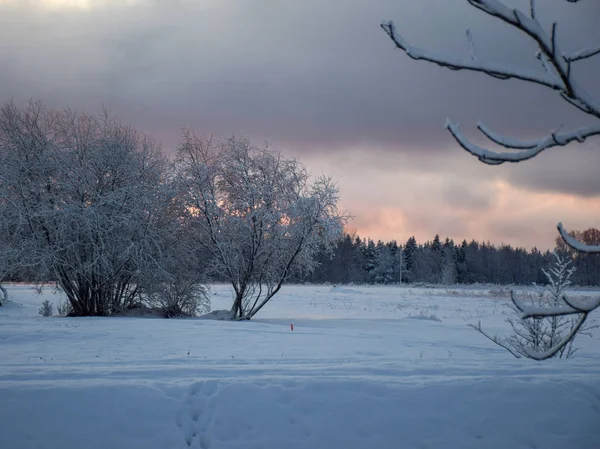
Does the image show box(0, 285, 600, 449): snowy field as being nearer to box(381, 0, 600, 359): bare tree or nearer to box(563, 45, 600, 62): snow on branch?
box(381, 0, 600, 359): bare tree

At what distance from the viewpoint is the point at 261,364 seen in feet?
30.2

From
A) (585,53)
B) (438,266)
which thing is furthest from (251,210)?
(438,266)

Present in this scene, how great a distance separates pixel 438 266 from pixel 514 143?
113 metres

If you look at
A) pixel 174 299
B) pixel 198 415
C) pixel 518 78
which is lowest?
pixel 198 415

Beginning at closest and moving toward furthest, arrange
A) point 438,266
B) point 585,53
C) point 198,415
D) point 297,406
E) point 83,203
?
point 585,53, point 198,415, point 297,406, point 83,203, point 438,266

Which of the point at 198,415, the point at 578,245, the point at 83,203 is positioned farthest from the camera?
the point at 83,203

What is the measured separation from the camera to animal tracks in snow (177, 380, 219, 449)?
641cm

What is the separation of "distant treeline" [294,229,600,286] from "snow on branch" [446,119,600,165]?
9377 cm

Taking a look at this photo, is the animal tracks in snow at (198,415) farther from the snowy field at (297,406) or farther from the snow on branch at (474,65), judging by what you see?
the snow on branch at (474,65)

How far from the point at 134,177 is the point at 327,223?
788 cm

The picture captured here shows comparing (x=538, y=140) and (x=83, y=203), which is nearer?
(x=538, y=140)

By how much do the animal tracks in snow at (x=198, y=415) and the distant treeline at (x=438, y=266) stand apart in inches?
3543

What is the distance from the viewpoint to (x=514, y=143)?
3.38 meters

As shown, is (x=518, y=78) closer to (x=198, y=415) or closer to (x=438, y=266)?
(x=198, y=415)
